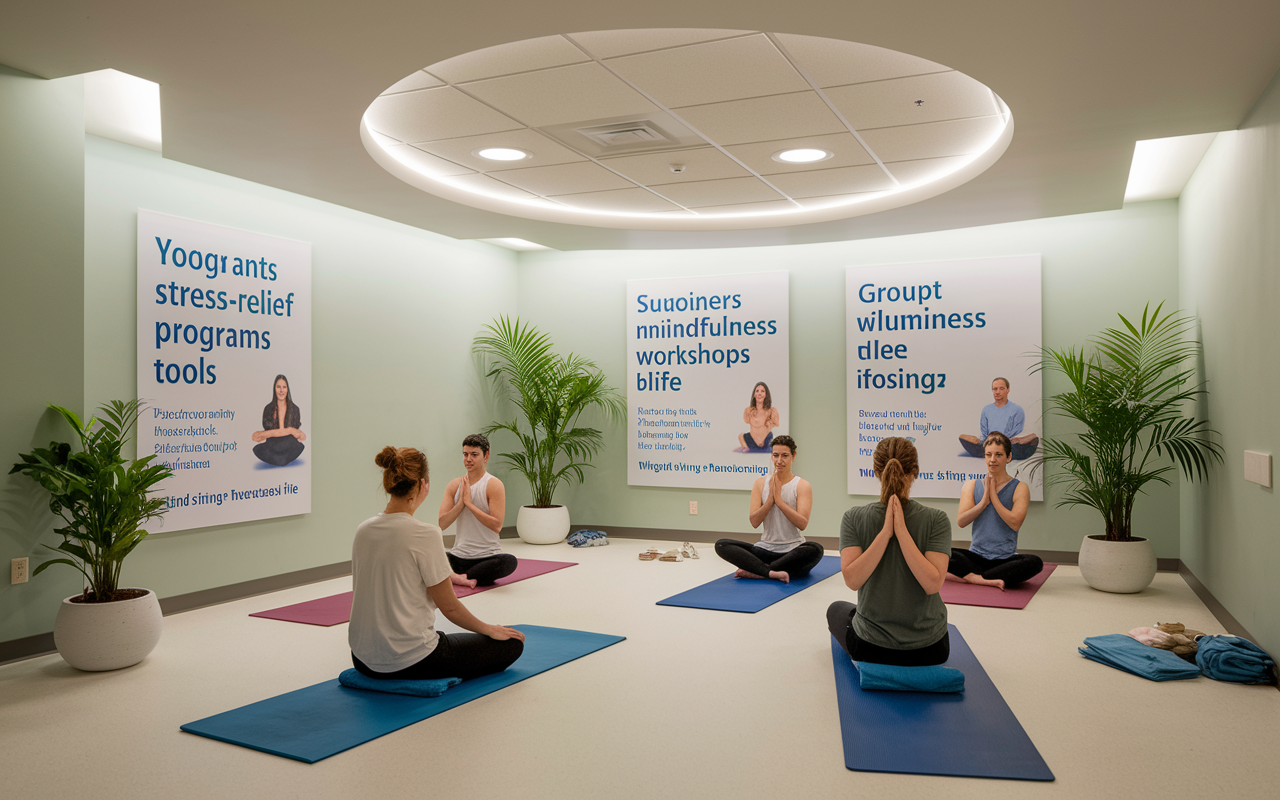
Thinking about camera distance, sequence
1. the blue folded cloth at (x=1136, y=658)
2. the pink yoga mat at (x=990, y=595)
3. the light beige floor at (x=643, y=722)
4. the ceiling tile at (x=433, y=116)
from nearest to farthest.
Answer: the light beige floor at (x=643, y=722), the blue folded cloth at (x=1136, y=658), the ceiling tile at (x=433, y=116), the pink yoga mat at (x=990, y=595)

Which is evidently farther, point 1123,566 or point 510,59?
point 1123,566

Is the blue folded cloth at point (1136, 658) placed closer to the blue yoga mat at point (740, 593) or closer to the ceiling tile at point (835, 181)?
the blue yoga mat at point (740, 593)

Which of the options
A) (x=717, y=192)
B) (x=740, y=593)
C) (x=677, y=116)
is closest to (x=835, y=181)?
(x=717, y=192)

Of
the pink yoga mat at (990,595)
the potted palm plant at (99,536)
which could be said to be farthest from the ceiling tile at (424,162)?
the pink yoga mat at (990,595)

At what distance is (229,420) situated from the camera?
6.01m

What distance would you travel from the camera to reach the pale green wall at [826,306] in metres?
7.12

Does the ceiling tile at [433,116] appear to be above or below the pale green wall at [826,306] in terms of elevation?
above

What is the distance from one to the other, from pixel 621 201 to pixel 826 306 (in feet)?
7.56

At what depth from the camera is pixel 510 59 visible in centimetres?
424

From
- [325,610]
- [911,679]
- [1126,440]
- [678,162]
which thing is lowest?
[325,610]

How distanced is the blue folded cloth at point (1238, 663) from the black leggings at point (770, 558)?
104 inches

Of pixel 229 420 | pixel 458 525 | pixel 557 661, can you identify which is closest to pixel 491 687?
pixel 557 661

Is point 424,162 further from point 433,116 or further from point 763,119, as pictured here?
point 763,119

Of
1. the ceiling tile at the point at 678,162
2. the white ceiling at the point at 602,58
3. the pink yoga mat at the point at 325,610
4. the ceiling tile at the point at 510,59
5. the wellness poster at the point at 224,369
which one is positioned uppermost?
the ceiling tile at the point at 510,59
